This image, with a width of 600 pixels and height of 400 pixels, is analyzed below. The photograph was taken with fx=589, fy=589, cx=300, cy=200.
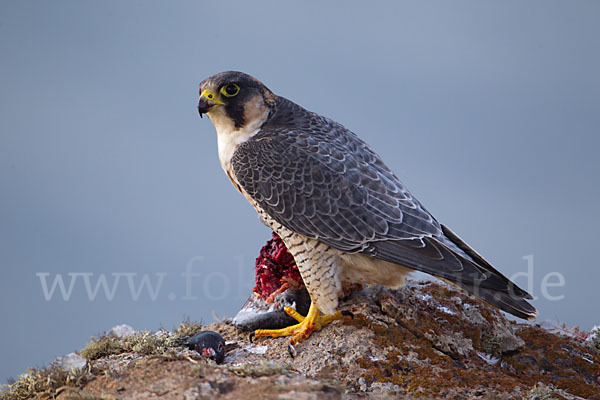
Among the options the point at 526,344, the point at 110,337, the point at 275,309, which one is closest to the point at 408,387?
the point at 275,309

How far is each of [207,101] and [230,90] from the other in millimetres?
247

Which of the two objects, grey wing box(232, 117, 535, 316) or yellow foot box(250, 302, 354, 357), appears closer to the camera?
grey wing box(232, 117, 535, 316)

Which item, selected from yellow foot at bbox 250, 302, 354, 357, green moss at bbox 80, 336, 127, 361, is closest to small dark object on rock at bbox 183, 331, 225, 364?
yellow foot at bbox 250, 302, 354, 357

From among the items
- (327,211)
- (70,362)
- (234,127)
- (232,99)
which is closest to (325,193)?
(327,211)

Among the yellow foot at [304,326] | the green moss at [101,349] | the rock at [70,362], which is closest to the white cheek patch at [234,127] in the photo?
the yellow foot at [304,326]

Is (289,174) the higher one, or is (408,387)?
(289,174)

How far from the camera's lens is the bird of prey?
5.10 meters

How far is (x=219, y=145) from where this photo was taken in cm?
592

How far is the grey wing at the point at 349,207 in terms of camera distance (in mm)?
5082

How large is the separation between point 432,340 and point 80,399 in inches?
121

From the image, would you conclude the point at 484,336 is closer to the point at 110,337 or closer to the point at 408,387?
the point at 408,387

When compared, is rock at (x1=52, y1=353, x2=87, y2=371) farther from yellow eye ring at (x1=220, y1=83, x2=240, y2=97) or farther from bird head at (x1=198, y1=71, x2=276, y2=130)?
yellow eye ring at (x1=220, y1=83, x2=240, y2=97)

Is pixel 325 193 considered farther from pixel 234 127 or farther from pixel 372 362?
pixel 372 362

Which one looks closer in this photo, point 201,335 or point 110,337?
point 201,335
